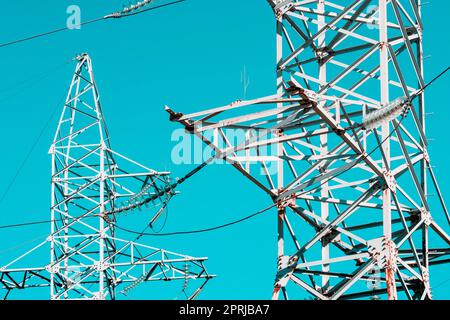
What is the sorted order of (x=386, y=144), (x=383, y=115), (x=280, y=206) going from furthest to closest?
(x=280, y=206), (x=386, y=144), (x=383, y=115)

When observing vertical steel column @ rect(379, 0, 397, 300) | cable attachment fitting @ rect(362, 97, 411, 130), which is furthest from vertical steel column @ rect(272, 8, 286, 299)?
cable attachment fitting @ rect(362, 97, 411, 130)

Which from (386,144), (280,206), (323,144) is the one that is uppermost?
(323,144)

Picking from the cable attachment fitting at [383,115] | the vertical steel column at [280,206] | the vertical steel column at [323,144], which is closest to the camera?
the cable attachment fitting at [383,115]

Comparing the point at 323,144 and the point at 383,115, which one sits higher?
the point at 323,144

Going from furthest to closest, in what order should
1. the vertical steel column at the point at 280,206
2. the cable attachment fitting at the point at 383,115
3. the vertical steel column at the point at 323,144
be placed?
1. the vertical steel column at the point at 323,144
2. the vertical steel column at the point at 280,206
3. the cable attachment fitting at the point at 383,115

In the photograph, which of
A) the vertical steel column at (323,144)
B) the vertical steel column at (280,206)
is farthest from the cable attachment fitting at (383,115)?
the vertical steel column at (280,206)

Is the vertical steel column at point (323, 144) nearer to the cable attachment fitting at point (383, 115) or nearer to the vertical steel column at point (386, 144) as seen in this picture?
the vertical steel column at point (386, 144)

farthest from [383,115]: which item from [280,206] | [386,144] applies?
[280,206]

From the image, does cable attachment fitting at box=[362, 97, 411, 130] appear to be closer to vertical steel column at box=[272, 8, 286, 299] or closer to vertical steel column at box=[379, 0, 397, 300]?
vertical steel column at box=[379, 0, 397, 300]

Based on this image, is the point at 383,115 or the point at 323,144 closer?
the point at 383,115

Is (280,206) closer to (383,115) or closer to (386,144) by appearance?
(386,144)

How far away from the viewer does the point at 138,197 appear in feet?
180
